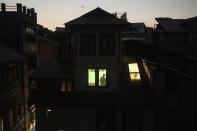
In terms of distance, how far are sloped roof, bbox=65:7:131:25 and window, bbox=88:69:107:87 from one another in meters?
4.82

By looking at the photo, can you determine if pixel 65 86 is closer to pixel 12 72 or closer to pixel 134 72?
pixel 134 72

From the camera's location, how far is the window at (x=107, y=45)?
18312mm

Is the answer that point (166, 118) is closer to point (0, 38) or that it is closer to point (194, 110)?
point (194, 110)

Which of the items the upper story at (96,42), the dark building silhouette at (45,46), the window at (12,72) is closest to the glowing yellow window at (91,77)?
the upper story at (96,42)

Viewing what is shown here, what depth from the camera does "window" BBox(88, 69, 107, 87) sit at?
18688 mm

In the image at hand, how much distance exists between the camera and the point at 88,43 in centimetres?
1839

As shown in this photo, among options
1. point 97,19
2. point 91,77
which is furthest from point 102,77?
point 97,19

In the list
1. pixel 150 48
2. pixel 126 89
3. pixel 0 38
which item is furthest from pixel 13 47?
pixel 150 48

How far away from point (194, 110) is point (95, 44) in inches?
461

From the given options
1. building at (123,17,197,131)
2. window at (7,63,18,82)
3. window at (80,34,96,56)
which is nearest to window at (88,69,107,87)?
window at (80,34,96,56)

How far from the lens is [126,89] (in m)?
19.1

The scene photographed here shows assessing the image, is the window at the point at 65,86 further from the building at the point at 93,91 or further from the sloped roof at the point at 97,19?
the sloped roof at the point at 97,19

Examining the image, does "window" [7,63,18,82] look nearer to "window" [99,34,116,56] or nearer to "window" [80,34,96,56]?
"window" [80,34,96,56]

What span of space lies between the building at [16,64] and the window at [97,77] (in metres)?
9.17
